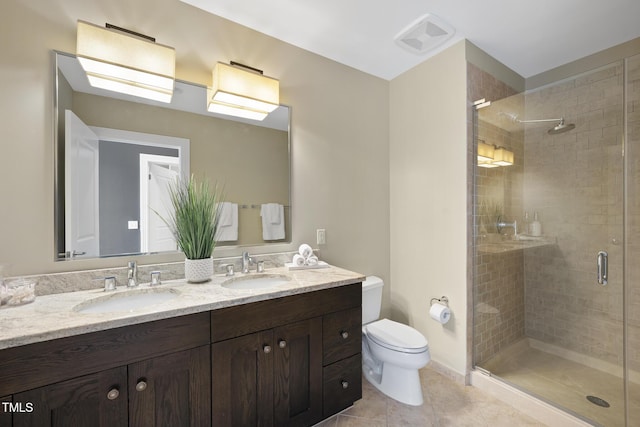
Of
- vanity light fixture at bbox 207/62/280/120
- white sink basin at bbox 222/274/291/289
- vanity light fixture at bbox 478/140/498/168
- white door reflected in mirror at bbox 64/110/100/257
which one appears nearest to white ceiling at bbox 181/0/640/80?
vanity light fixture at bbox 207/62/280/120

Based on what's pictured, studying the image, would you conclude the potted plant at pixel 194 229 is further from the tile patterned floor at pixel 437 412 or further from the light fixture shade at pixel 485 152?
the light fixture shade at pixel 485 152

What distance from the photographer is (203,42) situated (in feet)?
5.64

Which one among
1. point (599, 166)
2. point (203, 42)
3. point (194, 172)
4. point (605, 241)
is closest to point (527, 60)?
point (599, 166)

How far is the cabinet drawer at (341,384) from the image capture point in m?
1.54

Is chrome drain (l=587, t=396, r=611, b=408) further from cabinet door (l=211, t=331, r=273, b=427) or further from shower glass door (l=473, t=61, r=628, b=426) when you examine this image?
cabinet door (l=211, t=331, r=273, b=427)

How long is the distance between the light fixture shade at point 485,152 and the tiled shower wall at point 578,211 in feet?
1.10

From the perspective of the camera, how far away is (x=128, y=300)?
4.48ft

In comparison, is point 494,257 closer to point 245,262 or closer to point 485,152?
point 485,152

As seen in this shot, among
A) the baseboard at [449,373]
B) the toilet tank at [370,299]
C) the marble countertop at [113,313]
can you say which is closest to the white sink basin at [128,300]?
the marble countertop at [113,313]

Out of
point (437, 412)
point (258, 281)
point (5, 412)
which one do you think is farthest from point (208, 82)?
point (437, 412)

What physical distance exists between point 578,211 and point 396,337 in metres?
1.56

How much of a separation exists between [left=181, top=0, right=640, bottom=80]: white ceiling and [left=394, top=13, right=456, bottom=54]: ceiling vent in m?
0.03

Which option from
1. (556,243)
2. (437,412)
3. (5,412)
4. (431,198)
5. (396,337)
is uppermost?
(431,198)

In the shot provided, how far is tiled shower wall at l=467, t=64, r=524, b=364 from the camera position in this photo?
2070 millimetres
